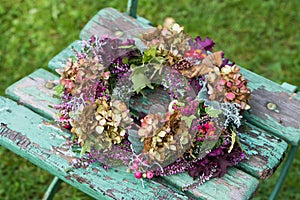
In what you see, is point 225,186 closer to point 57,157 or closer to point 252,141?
point 252,141

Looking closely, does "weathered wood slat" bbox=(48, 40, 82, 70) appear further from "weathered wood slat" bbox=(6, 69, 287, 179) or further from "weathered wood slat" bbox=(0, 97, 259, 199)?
"weathered wood slat" bbox=(0, 97, 259, 199)

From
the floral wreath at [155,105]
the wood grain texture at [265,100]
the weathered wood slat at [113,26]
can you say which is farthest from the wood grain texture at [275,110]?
the weathered wood slat at [113,26]

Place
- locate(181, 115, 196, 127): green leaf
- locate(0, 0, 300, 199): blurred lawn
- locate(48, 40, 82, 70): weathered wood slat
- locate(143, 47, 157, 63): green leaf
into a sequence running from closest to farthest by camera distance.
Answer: locate(181, 115, 196, 127): green leaf → locate(143, 47, 157, 63): green leaf → locate(48, 40, 82, 70): weathered wood slat → locate(0, 0, 300, 199): blurred lawn

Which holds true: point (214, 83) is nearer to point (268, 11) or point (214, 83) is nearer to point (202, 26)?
point (202, 26)

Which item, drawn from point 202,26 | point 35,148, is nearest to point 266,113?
point 35,148

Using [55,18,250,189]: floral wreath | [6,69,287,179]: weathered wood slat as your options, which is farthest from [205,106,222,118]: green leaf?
[6,69,287,179]: weathered wood slat

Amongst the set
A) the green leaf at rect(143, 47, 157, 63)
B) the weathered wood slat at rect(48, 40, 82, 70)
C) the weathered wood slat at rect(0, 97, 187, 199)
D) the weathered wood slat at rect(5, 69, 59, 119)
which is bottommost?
the weathered wood slat at rect(0, 97, 187, 199)
